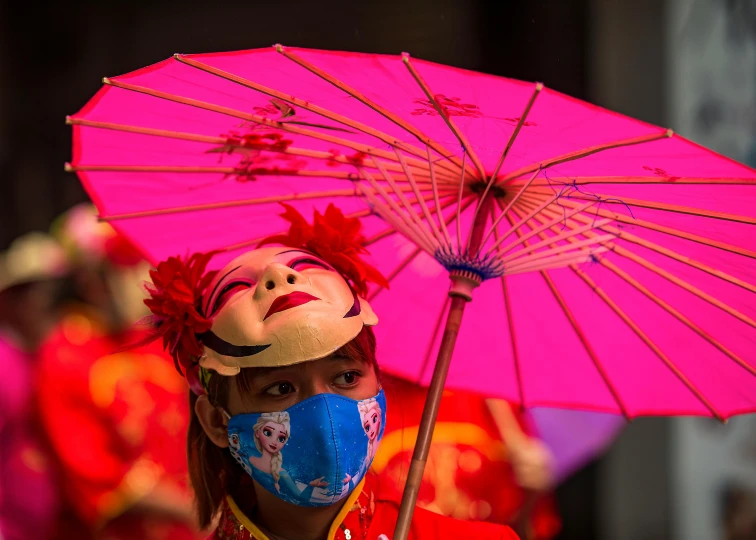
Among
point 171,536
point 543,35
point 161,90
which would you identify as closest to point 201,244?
point 161,90

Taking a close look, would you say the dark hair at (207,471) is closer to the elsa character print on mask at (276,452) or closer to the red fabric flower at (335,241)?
the red fabric flower at (335,241)

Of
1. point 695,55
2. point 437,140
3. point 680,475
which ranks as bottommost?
point 680,475

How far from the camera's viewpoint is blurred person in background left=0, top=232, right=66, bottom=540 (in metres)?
6.29

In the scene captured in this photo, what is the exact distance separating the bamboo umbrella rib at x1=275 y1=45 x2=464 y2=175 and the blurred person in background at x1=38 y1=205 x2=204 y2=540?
140 inches

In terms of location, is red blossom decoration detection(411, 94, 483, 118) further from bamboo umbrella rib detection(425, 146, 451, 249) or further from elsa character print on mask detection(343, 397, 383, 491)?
elsa character print on mask detection(343, 397, 383, 491)

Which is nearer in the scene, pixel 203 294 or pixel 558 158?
pixel 558 158

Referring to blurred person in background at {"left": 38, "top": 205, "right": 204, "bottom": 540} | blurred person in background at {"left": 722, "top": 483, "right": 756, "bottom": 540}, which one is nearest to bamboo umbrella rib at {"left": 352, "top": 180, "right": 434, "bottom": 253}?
blurred person in background at {"left": 38, "top": 205, "right": 204, "bottom": 540}

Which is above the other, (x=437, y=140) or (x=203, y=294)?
(x=437, y=140)

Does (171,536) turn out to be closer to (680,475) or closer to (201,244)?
Answer: (680,475)

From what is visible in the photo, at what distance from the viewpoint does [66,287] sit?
6891 millimetres

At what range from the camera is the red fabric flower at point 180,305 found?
8.66ft

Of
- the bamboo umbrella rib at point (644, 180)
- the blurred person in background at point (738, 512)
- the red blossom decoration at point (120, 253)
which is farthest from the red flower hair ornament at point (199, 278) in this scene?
the blurred person in background at point (738, 512)

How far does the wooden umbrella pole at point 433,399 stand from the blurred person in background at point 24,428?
13.4 feet

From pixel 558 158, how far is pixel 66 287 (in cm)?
487
